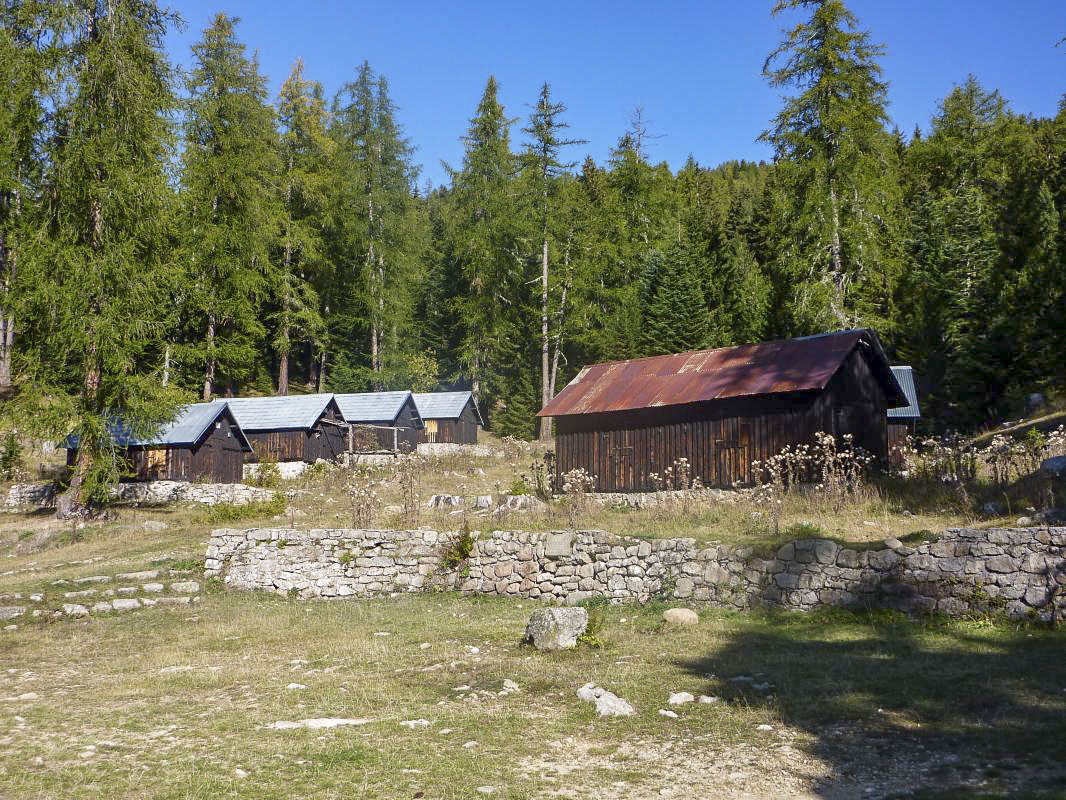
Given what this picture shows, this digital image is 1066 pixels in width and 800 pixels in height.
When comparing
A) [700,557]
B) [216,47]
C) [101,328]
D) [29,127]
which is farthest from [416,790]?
[216,47]

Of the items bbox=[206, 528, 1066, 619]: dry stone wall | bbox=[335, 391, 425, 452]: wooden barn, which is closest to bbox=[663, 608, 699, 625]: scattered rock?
bbox=[206, 528, 1066, 619]: dry stone wall

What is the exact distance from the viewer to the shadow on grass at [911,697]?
578 cm

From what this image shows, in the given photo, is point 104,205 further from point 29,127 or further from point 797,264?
point 797,264

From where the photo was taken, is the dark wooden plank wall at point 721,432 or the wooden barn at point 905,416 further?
the wooden barn at point 905,416

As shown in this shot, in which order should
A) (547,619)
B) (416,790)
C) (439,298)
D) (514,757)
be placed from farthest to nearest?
(439,298) < (547,619) < (514,757) < (416,790)

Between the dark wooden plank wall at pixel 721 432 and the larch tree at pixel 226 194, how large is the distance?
22.6m

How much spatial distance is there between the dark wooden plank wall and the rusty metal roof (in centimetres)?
43

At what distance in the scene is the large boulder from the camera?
10375mm

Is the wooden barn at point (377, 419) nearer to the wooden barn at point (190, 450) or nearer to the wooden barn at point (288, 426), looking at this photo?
the wooden barn at point (288, 426)

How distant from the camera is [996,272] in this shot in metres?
35.5

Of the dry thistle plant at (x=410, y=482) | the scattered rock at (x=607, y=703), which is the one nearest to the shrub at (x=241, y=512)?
the dry thistle plant at (x=410, y=482)

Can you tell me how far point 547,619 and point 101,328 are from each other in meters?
19.0

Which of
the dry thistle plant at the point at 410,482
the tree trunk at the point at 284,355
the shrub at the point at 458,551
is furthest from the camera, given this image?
the tree trunk at the point at 284,355

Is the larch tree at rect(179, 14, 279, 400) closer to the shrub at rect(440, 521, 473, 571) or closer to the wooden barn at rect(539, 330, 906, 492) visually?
the wooden barn at rect(539, 330, 906, 492)
